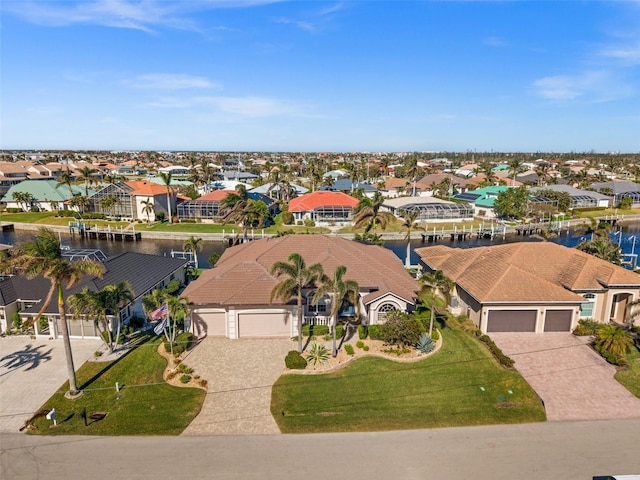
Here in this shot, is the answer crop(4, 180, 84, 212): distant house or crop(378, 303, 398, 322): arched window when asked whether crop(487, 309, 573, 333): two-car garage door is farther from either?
crop(4, 180, 84, 212): distant house

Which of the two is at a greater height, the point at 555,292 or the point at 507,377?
the point at 555,292

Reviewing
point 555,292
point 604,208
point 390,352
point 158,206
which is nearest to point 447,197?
point 604,208

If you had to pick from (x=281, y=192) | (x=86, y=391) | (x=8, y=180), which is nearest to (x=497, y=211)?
(x=281, y=192)

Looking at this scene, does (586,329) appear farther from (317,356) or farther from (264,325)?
(264,325)

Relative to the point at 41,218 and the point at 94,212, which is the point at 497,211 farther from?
the point at 41,218

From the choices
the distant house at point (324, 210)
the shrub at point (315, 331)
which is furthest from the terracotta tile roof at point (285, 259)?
the distant house at point (324, 210)

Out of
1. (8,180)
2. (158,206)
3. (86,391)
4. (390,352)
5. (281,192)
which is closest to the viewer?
(86,391)

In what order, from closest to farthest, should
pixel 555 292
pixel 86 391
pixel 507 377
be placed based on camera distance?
1. pixel 86 391
2. pixel 507 377
3. pixel 555 292

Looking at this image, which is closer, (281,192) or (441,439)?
(441,439)
